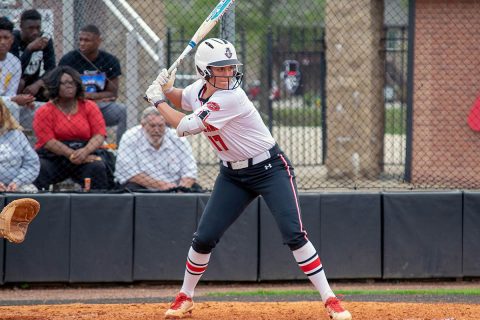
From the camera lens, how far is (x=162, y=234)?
8.00 meters

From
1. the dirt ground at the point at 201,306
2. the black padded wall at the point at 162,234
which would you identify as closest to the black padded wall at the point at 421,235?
the dirt ground at the point at 201,306

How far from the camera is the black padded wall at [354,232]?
26.3ft

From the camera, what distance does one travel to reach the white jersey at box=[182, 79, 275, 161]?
582 centimetres

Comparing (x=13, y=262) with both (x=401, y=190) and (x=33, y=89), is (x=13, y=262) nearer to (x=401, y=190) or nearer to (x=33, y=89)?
(x=33, y=89)

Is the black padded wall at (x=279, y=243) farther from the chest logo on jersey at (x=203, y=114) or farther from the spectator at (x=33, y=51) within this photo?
the spectator at (x=33, y=51)

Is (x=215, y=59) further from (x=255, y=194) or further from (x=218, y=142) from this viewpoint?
(x=255, y=194)

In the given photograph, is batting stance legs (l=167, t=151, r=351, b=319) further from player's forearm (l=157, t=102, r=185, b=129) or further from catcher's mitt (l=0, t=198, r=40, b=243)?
catcher's mitt (l=0, t=198, r=40, b=243)

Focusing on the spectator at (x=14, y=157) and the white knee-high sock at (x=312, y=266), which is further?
the spectator at (x=14, y=157)

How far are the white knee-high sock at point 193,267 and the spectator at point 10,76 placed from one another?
10.1 feet

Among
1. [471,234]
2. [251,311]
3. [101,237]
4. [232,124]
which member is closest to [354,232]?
[471,234]

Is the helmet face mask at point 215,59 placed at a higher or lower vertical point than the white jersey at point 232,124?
higher

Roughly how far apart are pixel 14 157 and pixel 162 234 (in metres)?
1.49

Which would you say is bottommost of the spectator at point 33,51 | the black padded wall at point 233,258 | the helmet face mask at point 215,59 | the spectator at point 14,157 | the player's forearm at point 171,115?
the black padded wall at point 233,258

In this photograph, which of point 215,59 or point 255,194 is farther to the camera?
point 255,194
